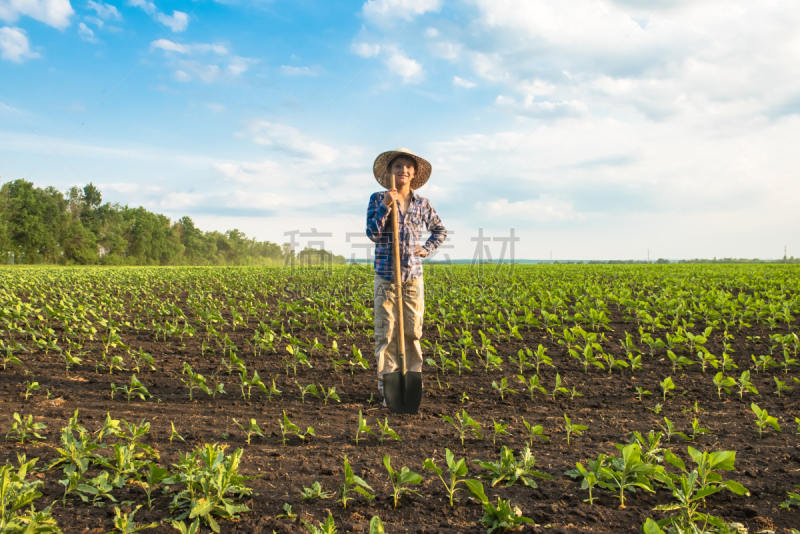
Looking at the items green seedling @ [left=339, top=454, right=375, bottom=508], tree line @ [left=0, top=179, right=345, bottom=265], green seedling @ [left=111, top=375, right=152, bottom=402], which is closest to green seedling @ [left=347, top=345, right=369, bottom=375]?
green seedling @ [left=111, top=375, right=152, bottom=402]

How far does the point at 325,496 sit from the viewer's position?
2.35m

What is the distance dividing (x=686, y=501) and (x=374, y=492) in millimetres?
1515

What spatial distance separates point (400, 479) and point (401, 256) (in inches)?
87.8

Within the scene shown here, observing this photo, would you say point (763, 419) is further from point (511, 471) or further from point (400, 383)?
point (400, 383)

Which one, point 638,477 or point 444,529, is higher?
point 638,477

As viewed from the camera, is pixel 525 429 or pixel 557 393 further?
pixel 557 393

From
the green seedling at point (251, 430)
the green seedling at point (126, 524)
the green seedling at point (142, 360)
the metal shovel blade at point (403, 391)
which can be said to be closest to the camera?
the green seedling at point (126, 524)

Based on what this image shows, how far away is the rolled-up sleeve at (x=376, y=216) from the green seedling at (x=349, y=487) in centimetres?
221

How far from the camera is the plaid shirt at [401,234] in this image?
13.4 ft

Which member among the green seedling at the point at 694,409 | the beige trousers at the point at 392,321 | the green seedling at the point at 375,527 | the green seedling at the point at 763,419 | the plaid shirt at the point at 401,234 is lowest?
the green seedling at the point at 694,409

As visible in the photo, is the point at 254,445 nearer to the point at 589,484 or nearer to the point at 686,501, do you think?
the point at 589,484

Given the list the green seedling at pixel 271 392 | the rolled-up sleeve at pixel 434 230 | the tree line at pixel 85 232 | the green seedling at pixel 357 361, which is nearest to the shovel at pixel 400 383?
the rolled-up sleeve at pixel 434 230

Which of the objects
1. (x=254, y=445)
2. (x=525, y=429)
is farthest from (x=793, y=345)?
(x=254, y=445)

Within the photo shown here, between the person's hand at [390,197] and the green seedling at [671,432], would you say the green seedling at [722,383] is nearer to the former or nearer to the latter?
the green seedling at [671,432]
